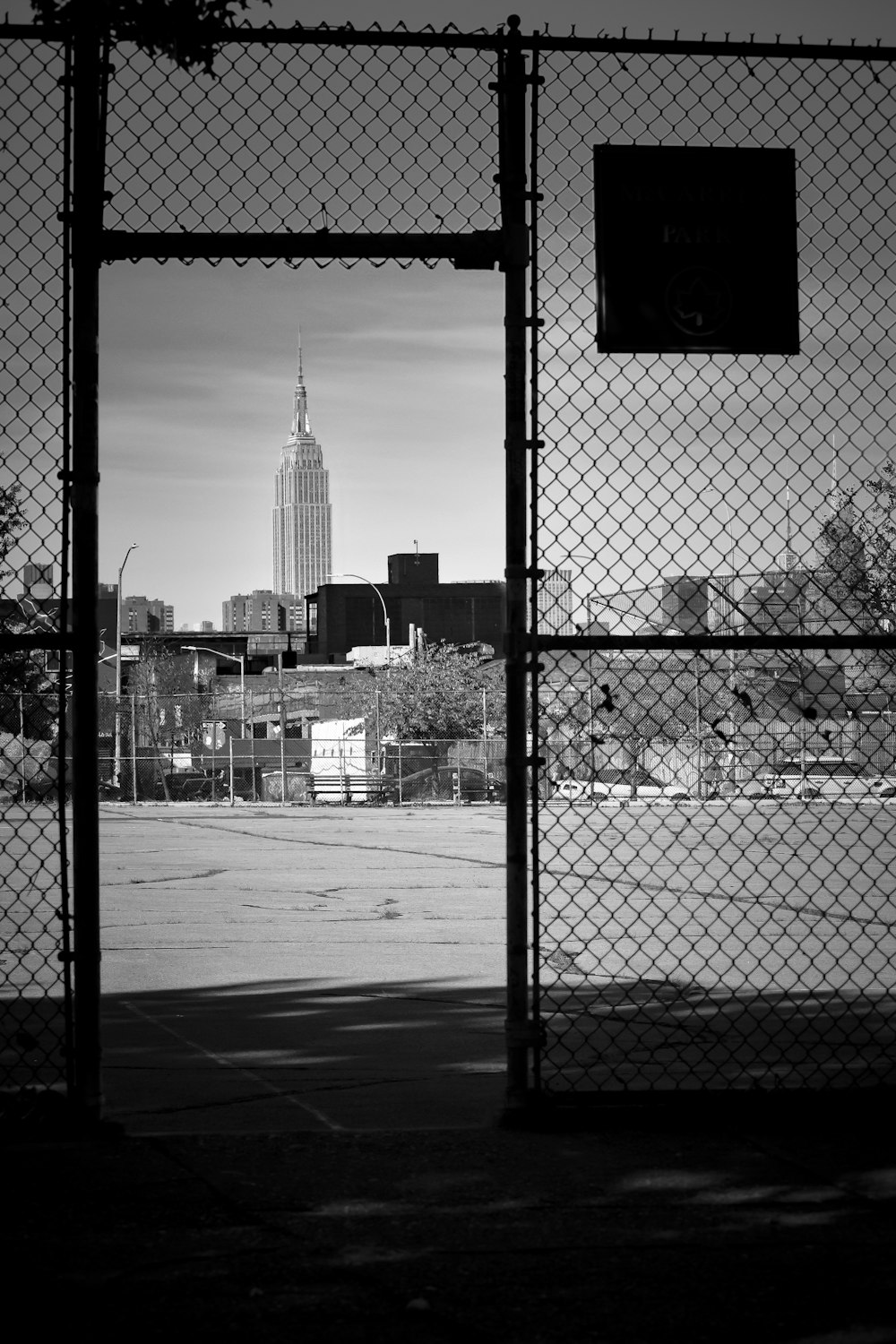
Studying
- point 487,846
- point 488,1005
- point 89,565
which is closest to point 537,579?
point 89,565

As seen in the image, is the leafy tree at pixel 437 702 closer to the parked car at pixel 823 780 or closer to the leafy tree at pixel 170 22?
the parked car at pixel 823 780

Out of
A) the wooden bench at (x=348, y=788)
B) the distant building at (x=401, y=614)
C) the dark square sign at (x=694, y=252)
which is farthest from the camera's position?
the distant building at (x=401, y=614)

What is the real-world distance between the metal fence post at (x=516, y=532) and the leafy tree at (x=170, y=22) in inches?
43.0

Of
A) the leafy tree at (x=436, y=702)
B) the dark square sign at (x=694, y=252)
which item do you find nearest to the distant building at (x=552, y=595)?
the dark square sign at (x=694, y=252)

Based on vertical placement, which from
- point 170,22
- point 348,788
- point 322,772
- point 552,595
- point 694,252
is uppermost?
point 170,22

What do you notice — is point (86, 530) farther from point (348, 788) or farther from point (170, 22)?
point (348, 788)

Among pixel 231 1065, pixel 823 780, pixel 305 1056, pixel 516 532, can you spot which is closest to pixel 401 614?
pixel 823 780

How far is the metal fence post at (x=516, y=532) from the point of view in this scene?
4992 mm

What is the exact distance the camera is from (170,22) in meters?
4.71

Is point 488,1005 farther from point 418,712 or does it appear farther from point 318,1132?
point 418,712

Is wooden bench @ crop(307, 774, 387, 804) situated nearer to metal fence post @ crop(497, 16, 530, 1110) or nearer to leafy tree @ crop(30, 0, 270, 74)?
metal fence post @ crop(497, 16, 530, 1110)

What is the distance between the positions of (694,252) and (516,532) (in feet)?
4.45

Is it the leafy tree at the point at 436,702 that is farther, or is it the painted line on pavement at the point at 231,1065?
the leafy tree at the point at 436,702

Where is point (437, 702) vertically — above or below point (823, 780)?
above
